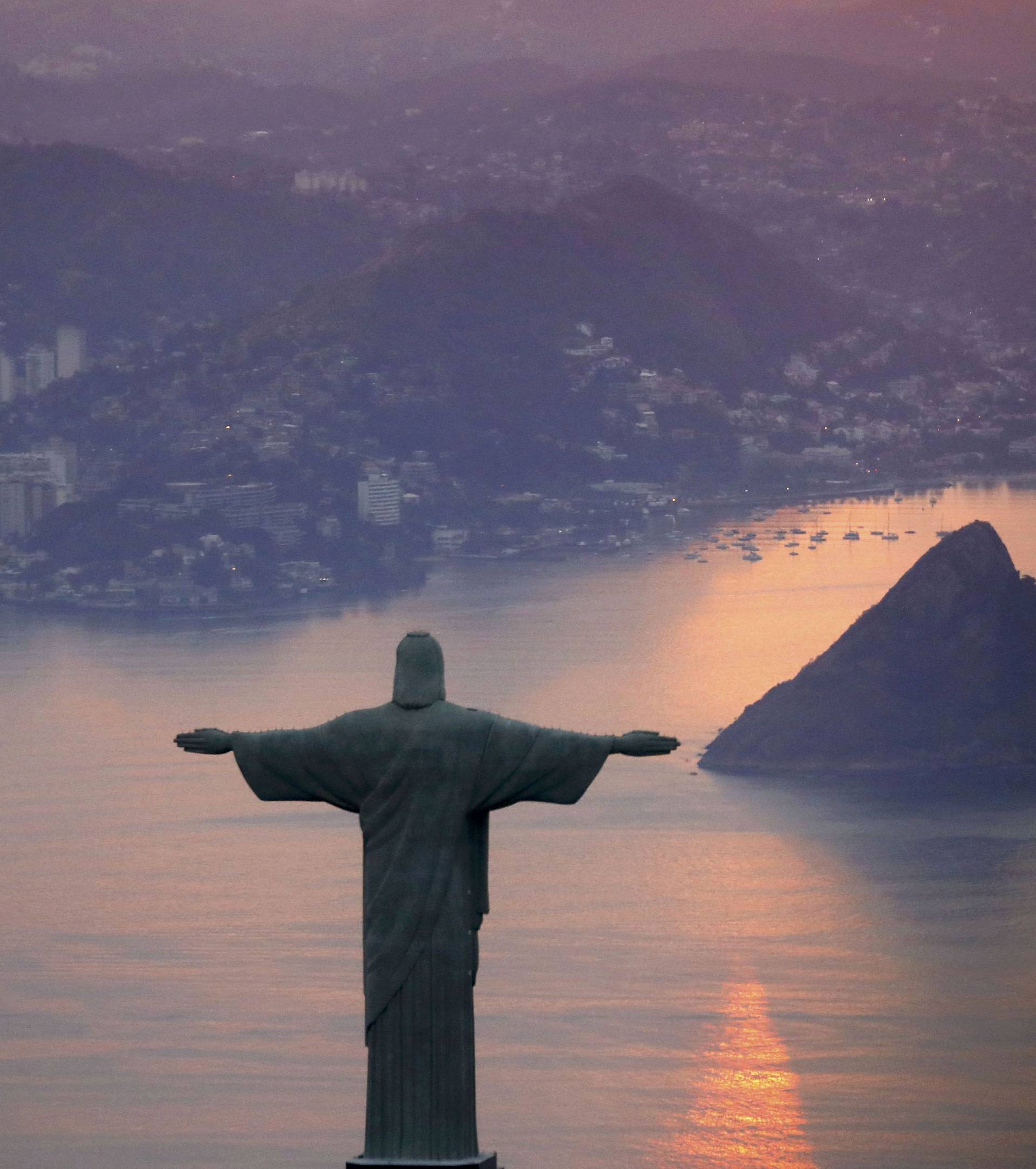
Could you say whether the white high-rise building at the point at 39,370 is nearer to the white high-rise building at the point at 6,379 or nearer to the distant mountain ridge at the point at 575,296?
the white high-rise building at the point at 6,379

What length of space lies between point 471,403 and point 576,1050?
3500 cm

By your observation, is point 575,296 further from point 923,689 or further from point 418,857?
point 418,857

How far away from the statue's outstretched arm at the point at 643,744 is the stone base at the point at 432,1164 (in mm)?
389

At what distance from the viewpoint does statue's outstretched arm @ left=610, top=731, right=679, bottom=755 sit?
2.24 m

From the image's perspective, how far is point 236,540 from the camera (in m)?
45.9

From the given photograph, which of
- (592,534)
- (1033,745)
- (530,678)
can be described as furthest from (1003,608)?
(592,534)

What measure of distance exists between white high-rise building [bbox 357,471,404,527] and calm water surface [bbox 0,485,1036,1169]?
30.8 ft

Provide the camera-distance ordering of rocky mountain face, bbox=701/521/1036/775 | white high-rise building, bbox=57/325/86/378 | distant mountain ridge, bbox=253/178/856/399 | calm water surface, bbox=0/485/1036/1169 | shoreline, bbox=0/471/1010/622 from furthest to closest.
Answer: white high-rise building, bbox=57/325/86/378 < distant mountain ridge, bbox=253/178/856/399 < shoreline, bbox=0/471/1010/622 < rocky mountain face, bbox=701/521/1036/775 < calm water surface, bbox=0/485/1036/1169

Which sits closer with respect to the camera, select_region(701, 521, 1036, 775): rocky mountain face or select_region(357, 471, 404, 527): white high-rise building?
select_region(701, 521, 1036, 775): rocky mountain face

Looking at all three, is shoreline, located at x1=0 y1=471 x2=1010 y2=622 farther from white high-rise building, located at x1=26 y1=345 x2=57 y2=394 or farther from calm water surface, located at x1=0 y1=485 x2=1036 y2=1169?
white high-rise building, located at x1=26 y1=345 x2=57 y2=394

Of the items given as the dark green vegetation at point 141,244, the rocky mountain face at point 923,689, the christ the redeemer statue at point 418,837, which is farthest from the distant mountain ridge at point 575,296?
the christ the redeemer statue at point 418,837

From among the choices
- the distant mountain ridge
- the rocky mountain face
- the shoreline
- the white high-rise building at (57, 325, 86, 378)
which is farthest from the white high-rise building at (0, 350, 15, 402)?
A: the rocky mountain face

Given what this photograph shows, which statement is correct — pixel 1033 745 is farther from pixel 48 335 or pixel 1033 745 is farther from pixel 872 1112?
pixel 48 335

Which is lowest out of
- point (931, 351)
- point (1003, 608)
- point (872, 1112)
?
point (872, 1112)
